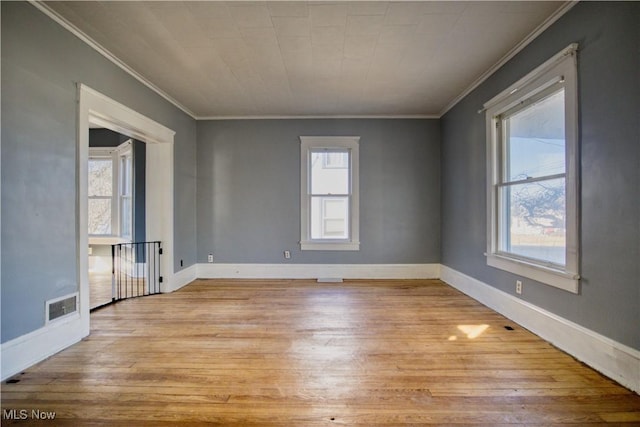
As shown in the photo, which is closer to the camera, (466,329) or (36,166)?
(36,166)

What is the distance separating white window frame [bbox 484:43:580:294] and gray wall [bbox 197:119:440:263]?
1515 mm

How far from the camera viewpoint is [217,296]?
150 inches

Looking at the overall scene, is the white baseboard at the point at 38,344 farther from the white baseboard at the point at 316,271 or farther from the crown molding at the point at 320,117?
the crown molding at the point at 320,117

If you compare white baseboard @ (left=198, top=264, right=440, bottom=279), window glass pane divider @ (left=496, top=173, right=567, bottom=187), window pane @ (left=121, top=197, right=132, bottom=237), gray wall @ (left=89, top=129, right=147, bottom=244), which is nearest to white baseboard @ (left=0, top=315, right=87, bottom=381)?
white baseboard @ (left=198, top=264, right=440, bottom=279)

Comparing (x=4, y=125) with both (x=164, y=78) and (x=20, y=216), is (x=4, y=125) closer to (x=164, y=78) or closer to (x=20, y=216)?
(x=20, y=216)

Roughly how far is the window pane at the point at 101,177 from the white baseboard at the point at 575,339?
6.77 meters

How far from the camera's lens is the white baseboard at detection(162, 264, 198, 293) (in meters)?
4.04

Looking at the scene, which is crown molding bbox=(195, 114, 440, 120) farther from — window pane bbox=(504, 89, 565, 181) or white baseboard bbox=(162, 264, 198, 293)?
white baseboard bbox=(162, 264, 198, 293)

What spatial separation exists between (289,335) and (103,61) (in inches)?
124

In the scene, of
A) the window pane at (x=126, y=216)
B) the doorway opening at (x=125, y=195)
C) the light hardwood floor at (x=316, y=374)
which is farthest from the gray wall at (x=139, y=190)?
the light hardwood floor at (x=316, y=374)

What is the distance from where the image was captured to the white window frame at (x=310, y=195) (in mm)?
4754

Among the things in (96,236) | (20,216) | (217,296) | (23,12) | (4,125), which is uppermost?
(23,12)

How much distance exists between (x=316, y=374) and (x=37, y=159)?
2572mm

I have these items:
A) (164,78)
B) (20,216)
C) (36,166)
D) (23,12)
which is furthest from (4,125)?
(164,78)
